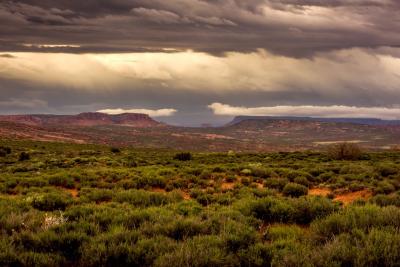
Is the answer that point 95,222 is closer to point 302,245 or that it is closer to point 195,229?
point 195,229

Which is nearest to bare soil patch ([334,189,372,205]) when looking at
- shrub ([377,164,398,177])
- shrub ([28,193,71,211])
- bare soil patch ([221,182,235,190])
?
bare soil patch ([221,182,235,190])

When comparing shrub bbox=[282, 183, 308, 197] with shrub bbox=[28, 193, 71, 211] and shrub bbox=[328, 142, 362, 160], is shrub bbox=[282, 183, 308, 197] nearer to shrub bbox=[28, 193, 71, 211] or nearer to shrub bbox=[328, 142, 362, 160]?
shrub bbox=[28, 193, 71, 211]

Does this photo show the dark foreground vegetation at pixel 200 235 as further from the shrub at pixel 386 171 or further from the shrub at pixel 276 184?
the shrub at pixel 386 171

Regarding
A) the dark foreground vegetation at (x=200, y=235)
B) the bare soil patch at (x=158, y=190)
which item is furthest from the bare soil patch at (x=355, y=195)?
the bare soil patch at (x=158, y=190)

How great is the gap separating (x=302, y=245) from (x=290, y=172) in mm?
18206

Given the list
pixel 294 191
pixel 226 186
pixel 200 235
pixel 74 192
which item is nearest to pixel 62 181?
pixel 74 192

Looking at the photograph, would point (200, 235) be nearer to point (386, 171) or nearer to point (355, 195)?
point (355, 195)

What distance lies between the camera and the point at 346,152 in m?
44.5

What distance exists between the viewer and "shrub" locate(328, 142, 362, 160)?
4431 cm

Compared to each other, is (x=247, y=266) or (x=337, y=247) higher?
(x=337, y=247)

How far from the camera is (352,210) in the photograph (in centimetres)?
962

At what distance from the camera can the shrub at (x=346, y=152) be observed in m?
44.3

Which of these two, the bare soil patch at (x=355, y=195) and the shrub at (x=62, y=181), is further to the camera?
the shrub at (x=62, y=181)

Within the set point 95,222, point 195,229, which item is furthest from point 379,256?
point 95,222
